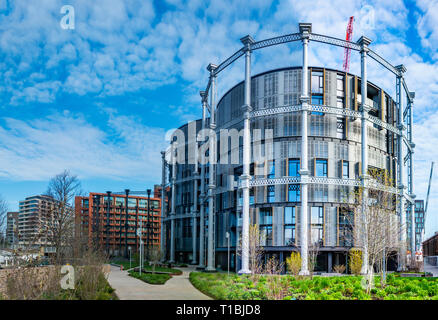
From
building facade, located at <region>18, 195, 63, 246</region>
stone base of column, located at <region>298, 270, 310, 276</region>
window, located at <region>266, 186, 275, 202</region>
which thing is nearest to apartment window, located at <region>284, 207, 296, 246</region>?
window, located at <region>266, 186, 275, 202</region>

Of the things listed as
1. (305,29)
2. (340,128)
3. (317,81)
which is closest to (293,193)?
(340,128)

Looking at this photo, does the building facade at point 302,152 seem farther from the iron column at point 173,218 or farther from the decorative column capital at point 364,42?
the iron column at point 173,218

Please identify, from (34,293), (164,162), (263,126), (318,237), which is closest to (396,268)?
(318,237)

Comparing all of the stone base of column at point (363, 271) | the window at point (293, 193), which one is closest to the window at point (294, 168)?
the window at point (293, 193)

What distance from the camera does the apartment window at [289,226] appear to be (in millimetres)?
48156

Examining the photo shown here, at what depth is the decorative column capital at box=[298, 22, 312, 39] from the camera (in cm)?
4610

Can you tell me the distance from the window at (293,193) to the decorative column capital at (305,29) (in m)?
17.9

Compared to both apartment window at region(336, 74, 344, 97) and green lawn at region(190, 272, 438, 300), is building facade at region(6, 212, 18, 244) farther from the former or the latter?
apartment window at region(336, 74, 344, 97)

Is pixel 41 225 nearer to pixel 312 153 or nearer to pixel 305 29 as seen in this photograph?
pixel 312 153

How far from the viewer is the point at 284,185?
163 feet

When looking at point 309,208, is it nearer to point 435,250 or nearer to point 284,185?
point 284,185

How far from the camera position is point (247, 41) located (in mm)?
48219
